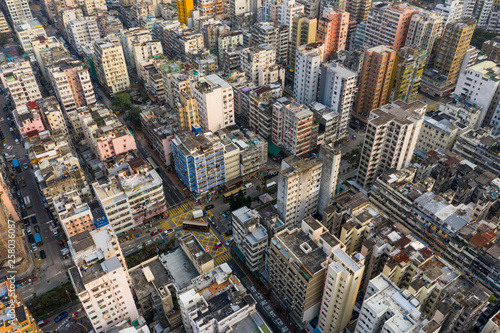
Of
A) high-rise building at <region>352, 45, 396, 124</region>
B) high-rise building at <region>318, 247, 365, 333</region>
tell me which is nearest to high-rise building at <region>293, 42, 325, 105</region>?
high-rise building at <region>352, 45, 396, 124</region>

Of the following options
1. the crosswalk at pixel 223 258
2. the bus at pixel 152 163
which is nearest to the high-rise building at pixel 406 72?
the crosswalk at pixel 223 258

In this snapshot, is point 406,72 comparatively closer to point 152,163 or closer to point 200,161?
point 200,161

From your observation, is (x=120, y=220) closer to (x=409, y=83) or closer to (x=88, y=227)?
(x=88, y=227)

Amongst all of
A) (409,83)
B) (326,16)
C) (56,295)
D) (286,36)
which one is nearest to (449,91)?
(409,83)

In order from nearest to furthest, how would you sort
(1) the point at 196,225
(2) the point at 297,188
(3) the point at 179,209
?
(2) the point at 297,188, (1) the point at 196,225, (3) the point at 179,209

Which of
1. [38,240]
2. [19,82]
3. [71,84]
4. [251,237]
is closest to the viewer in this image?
[251,237]

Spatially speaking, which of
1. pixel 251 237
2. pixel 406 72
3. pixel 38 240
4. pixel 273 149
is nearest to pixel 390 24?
pixel 406 72

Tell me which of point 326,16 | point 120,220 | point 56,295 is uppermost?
point 326,16
